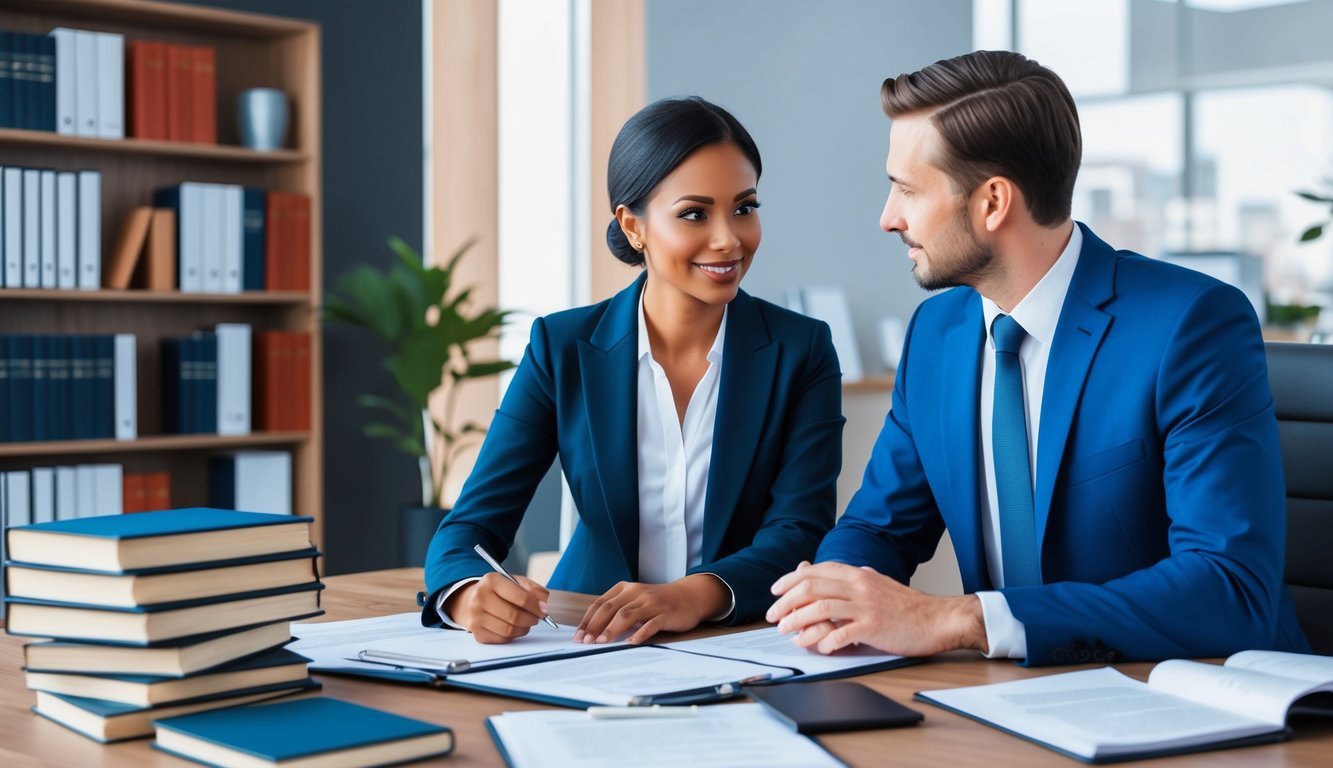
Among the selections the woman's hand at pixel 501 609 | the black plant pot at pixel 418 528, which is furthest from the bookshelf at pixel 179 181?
the woman's hand at pixel 501 609

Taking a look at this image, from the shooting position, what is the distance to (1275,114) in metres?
6.05

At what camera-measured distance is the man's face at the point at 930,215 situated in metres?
1.68

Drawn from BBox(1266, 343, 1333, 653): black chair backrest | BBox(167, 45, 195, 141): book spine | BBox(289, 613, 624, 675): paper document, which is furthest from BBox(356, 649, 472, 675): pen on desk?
BBox(167, 45, 195, 141): book spine

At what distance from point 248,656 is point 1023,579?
92 cm

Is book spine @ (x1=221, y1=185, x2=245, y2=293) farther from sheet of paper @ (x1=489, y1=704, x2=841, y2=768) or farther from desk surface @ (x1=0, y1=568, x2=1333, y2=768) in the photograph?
sheet of paper @ (x1=489, y1=704, x2=841, y2=768)

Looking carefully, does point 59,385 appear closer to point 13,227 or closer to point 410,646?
point 13,227

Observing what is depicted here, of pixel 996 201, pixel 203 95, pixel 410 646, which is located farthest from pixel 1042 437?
pixel 203 95

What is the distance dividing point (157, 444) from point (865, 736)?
323cm

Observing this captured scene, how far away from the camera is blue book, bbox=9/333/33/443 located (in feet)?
12.1

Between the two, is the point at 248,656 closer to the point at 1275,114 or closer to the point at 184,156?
the point at 184,156

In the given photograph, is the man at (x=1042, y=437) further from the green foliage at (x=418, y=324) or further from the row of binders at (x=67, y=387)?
the row of binders at (x=67, y=387)

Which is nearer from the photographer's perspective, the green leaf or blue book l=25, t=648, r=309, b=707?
blue book l=25, t=648, r=309, b=707

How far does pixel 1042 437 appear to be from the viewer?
1.59 meters

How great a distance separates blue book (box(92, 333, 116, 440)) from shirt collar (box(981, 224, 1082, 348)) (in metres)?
2.95
